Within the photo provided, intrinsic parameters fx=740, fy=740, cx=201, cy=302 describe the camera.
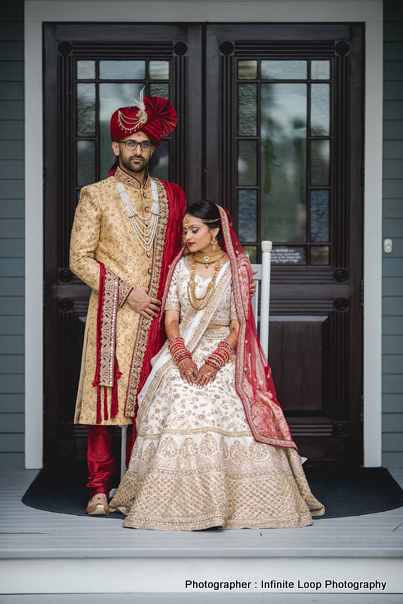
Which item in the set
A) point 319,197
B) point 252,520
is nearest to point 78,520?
point 252,520

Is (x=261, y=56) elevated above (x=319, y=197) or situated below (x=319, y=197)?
above

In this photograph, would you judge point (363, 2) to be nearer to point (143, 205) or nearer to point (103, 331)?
point (143, 205)

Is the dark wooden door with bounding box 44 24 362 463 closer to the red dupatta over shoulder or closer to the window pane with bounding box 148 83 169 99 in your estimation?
the window pane with bounding box 148 83 169 99

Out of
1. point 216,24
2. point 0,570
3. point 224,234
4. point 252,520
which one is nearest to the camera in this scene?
point 0,570

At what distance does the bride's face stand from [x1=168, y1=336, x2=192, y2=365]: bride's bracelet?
16.9 inches

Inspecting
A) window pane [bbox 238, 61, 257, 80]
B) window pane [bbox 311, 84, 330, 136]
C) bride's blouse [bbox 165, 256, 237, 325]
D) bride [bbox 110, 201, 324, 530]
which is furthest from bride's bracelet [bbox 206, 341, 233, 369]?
window pane [bbox 238, 61, 257, 80]

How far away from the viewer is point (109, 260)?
138 inches

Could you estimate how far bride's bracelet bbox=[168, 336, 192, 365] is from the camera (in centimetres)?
327

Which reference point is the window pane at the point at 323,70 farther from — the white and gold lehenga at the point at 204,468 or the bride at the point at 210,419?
the white and gold lehenga at the point at 204,468

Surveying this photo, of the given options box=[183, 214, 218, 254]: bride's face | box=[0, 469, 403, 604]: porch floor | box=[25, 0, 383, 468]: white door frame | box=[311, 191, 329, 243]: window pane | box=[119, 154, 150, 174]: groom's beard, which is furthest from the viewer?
box=[311, 191, 329, 243]: window pane

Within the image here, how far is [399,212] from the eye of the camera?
418cm

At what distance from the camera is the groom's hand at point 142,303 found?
3.45 metres

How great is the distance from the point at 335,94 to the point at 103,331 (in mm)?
1931

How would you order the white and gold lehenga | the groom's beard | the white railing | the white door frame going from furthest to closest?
the white door frame
the white railing
the groom's beard
the white and gold lehenga
